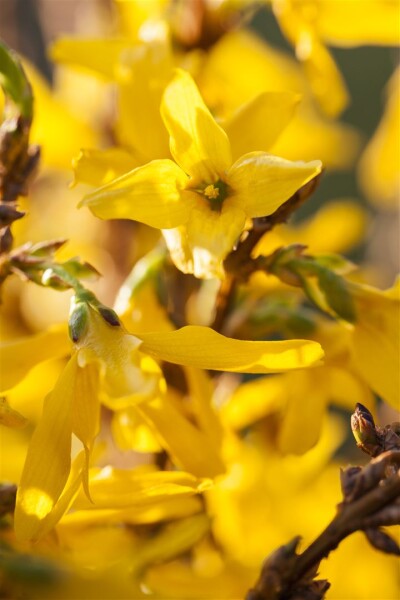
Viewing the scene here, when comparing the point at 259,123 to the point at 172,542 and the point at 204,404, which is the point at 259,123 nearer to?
the point at 204,404

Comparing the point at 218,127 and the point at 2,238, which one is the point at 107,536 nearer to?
the point at 2,238

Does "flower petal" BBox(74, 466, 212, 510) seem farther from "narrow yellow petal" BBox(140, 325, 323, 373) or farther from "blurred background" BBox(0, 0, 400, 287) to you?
"blurred background" BBox(0, 0, 400, 287)

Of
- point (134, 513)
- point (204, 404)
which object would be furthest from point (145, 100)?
point (134, 513)

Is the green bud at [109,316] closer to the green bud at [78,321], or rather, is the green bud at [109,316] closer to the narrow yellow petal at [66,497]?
the green bud at [78,321]

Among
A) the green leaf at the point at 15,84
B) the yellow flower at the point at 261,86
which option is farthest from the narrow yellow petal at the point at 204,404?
the yellow flower at the point at 261,86

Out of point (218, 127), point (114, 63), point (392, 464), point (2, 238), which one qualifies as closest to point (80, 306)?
point (2, 238)

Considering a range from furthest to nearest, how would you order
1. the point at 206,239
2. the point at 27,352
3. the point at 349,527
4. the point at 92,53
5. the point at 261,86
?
the point at 261,86, the point at 92,53, the point at 27,352, the point at 206,239, the point at 349,527
